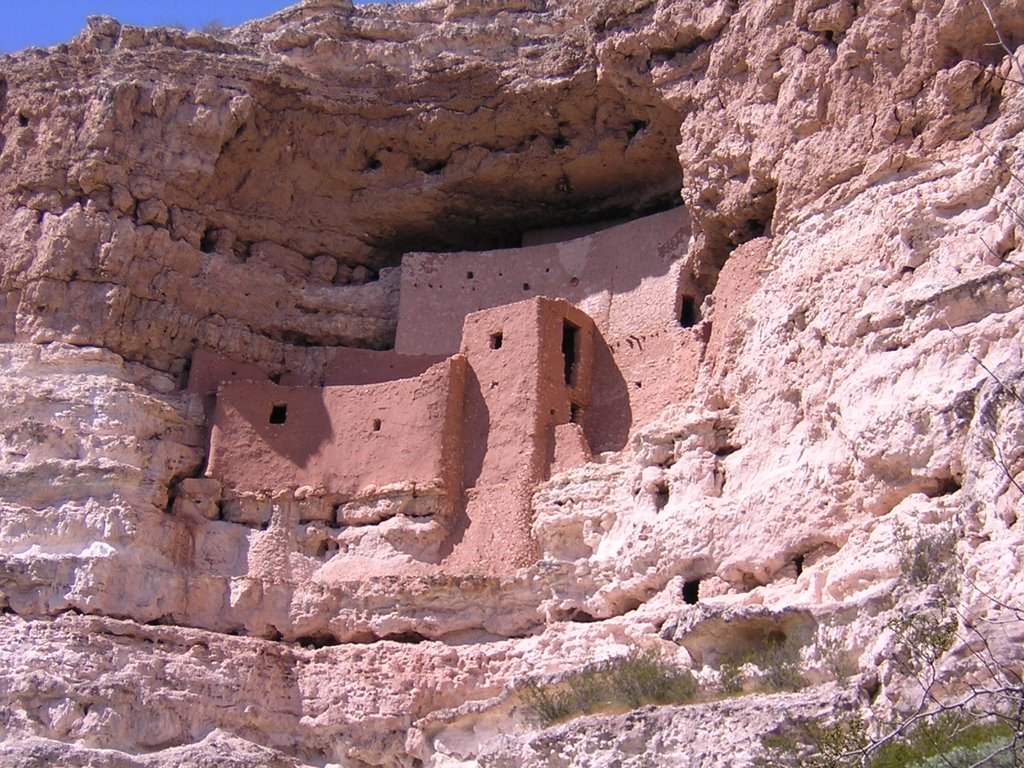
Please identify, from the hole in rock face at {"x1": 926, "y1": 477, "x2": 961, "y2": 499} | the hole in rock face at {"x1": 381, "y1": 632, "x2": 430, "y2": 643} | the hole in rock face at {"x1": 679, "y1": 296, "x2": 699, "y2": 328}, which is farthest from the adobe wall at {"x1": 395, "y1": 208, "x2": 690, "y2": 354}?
the hole in rock face at {"x1": 926, "y1": 477, "x2": 961, "y2": 499}

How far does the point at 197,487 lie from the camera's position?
672 inches

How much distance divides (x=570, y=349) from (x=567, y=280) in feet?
4.10

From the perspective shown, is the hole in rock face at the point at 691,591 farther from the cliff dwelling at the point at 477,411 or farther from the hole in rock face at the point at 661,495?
the cliff dwelling at the point at 477,411

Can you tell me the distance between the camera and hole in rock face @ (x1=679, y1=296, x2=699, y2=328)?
17.5 metres

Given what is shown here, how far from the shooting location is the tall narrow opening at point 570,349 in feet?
56.2

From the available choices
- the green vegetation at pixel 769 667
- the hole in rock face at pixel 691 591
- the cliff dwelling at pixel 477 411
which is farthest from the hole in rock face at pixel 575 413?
the green vegetation at pixel 769 667

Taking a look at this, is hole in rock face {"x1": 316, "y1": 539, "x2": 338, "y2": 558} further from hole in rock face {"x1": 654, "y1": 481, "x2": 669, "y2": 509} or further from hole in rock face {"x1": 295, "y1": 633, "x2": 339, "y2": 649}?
hole in rock face {"x1": 654, "y1": 481, "x2": 669, "y2": 509}

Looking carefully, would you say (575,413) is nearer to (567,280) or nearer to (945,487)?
(567,280)

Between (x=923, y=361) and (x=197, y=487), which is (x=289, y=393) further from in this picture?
(x=923, y=361)

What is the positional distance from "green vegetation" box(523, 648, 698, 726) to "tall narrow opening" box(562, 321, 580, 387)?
14.2ft

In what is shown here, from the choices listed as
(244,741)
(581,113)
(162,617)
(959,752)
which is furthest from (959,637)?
(581,113)

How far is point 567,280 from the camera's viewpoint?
1845cm

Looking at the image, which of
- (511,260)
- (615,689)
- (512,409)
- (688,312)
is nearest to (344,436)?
(512,409)

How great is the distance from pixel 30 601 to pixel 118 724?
62.4 inches
